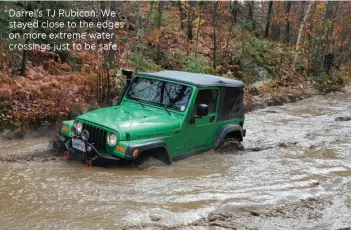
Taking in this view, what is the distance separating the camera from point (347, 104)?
1574 cm

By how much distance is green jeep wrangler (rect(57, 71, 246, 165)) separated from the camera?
6.12 metres

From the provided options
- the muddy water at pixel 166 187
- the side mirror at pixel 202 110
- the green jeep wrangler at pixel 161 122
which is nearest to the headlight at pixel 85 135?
the green jeep wrangler at pixel 161 122

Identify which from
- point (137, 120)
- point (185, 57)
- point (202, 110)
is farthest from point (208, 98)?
point (185, 57)

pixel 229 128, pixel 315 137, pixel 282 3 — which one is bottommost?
pixel 315 137

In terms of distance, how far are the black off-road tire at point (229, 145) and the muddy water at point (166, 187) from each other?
15 cm

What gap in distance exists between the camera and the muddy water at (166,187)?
4.80 m

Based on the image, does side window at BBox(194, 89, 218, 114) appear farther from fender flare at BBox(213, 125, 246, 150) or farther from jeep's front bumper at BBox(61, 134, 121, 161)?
jeep's front bumper at BBox(61, 134, 121, 161)

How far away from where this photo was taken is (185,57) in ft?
51.0

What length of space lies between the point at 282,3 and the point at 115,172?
2326cm

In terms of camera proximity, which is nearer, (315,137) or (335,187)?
(335,187)

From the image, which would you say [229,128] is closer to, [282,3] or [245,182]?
[245,182]

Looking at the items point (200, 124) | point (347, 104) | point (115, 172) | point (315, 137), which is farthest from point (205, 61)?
point (115, 172)

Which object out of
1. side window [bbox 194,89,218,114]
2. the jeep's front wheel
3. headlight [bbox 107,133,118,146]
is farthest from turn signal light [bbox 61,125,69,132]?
side window [bbox 194,89,218,114]

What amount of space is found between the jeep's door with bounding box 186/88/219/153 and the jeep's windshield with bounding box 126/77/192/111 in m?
0.24
